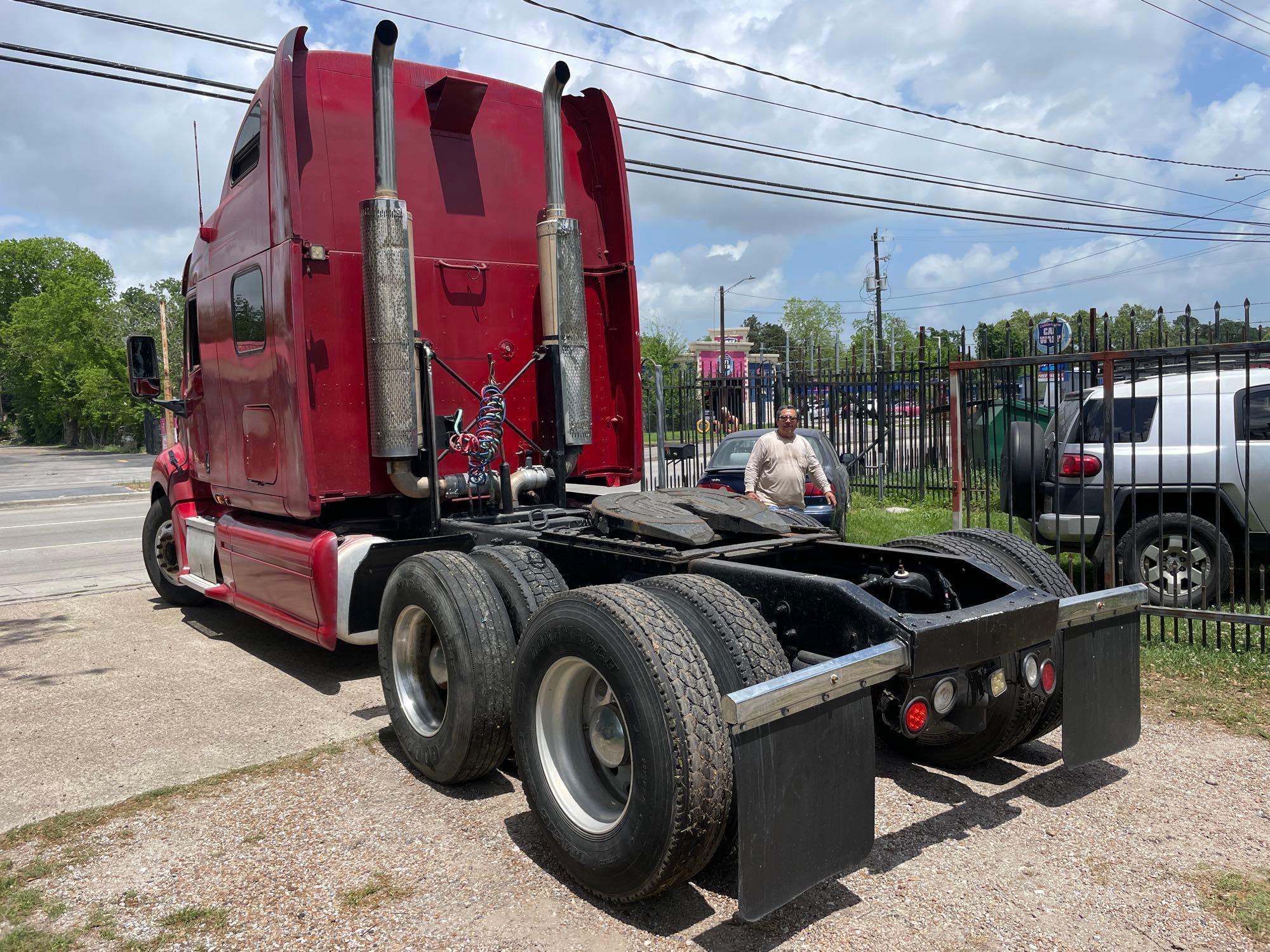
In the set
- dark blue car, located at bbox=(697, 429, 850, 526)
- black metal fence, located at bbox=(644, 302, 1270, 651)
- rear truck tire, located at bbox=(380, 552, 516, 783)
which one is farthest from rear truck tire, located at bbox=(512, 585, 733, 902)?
dark blue car, located at bbox=(697, 429, 850, 526)

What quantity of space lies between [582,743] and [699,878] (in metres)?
0.64

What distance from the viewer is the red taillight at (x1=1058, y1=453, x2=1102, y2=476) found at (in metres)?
7.48

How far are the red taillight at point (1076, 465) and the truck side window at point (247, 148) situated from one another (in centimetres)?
633

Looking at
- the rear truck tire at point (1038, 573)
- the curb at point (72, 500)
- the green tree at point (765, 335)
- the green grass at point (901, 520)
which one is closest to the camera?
the rear truck tire at point (1038, 573)

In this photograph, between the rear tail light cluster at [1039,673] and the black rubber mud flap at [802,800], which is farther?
the rear tail light cluster at [1039,673]

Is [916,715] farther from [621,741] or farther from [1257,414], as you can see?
[1257,414]

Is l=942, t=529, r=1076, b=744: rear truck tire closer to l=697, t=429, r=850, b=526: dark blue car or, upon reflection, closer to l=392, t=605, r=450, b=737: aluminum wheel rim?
l=392, t=605, r=450, b=737: aluminum wheel rim

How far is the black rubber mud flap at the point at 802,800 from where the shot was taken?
2668mm

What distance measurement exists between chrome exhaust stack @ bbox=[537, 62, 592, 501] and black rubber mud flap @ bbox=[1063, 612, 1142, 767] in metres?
3.34

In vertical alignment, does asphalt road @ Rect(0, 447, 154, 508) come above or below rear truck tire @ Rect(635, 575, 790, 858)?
below

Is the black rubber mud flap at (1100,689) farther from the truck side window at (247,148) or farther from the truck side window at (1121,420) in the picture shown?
the truck side window at (247,148)

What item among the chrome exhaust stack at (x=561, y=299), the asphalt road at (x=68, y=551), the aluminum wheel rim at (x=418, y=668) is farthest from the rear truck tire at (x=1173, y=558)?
the asphalt road at (x=68, y=551)

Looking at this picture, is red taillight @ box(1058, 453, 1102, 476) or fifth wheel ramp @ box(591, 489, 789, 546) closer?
fifth wheel ramp @ box(591, 489, 789, 546)

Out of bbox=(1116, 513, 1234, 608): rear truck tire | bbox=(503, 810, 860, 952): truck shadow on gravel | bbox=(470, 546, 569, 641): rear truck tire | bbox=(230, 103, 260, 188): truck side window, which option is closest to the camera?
bbox=(503, 810, 860, 952): truck shadow on gravel
